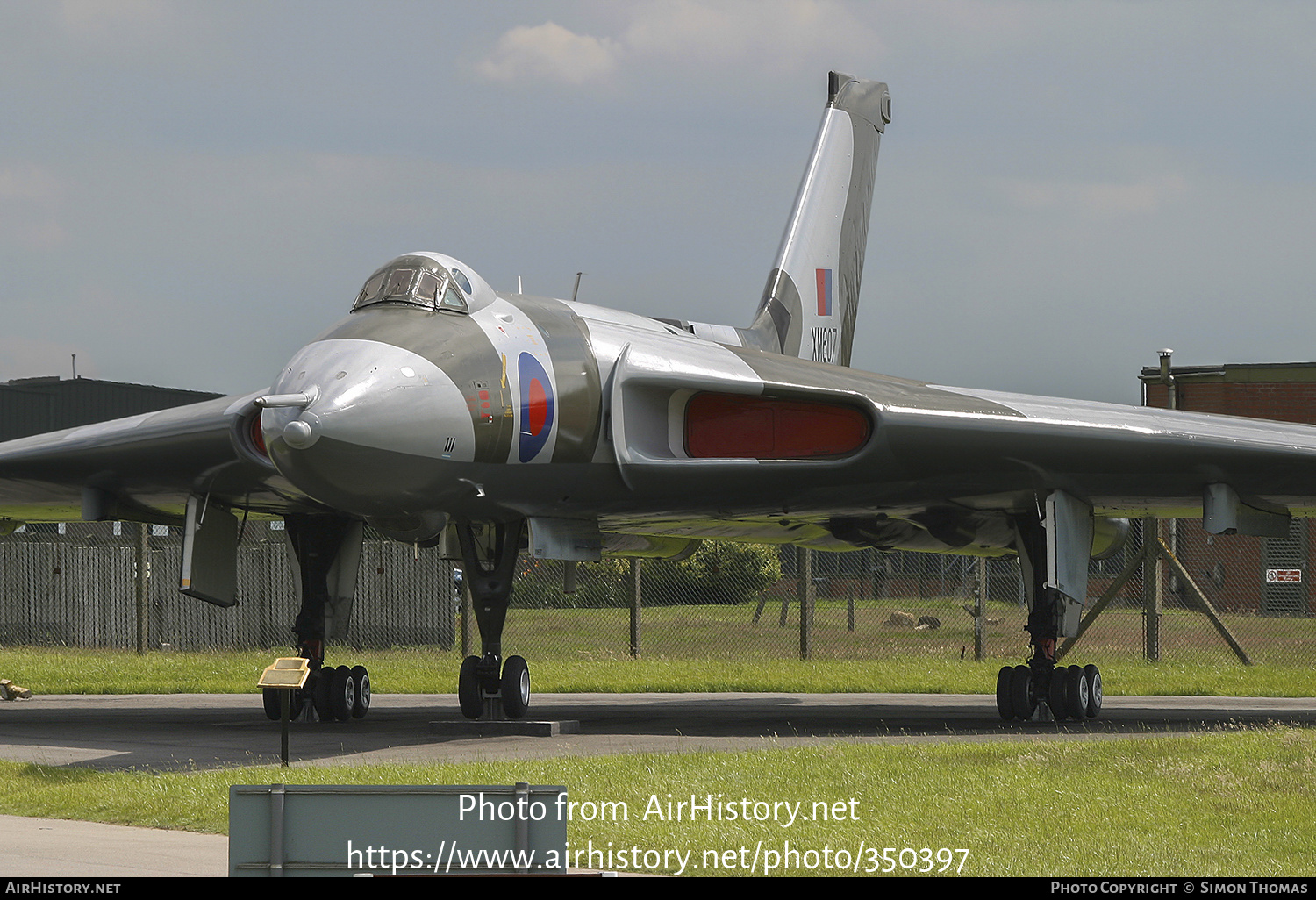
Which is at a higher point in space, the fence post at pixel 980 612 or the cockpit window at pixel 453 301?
the cockpit window at pixel 453 301

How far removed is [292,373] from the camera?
1079 cm

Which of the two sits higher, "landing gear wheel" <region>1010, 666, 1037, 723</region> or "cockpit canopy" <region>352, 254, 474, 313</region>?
"cockpit canopy" <region>352, 254, 474, 313</region>

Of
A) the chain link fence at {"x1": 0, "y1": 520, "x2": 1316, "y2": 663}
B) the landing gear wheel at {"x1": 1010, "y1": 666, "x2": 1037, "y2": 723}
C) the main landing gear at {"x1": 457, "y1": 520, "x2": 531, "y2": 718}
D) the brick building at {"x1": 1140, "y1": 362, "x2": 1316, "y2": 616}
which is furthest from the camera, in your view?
the brick building at {"x1": 1140, "y1": 362, "x2": 1316, "y2": 616}

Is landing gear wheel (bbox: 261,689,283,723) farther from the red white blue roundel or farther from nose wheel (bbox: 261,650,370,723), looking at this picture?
the red white blue roundel

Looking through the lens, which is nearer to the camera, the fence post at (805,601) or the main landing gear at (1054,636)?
the main landing gear at (1054,636)

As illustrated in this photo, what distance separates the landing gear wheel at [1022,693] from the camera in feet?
48.1

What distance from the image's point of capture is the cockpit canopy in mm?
11961

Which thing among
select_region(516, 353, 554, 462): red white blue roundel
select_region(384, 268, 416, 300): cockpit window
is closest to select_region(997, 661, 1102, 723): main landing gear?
select_region(516, 353, 554, 462): red white blue roundel

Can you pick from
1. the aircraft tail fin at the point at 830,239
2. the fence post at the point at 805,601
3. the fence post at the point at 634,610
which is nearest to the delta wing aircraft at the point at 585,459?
the aircraft tail fin at the point at 830,239

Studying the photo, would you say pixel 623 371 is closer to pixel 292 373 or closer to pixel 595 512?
pixel 595 512

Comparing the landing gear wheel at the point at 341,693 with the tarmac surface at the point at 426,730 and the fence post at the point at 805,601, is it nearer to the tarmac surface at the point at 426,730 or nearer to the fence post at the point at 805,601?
the tarmac surface at the point at 426,730

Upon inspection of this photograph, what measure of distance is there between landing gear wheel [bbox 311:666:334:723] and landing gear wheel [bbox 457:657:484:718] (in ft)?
6.55

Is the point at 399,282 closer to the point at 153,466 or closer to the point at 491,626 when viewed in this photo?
the point at 491,626

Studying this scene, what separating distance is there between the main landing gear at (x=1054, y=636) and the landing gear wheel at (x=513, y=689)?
457 centimetres
